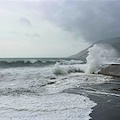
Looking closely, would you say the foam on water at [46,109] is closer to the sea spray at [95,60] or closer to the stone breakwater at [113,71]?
the stone breakwater at [113,71]

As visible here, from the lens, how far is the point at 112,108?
7.06 m

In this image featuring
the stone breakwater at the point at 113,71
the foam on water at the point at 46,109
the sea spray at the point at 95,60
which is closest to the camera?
the foam on water at the point at 46,109

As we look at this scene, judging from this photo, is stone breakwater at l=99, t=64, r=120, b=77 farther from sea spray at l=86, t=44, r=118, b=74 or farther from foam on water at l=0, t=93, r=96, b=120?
foam on water at l=0, t=93, r=96, b=120

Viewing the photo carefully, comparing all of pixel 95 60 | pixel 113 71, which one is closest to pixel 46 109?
pixel 113 71

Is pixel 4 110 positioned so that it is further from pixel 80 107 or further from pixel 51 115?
pixel 80 107

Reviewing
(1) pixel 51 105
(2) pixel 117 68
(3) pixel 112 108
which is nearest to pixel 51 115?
(1) pixel 51 105

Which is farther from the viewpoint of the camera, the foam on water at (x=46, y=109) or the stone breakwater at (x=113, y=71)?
the stone breakwater at (x=113, y=71)

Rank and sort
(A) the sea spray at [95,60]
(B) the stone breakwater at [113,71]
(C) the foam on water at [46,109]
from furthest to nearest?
(A) the sea spray at [95,60]
(B) the stone breakwater at [113,71]
(C) the foam on water at [46,109]

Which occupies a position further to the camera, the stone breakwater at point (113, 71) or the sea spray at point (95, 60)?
the sea spray at point (95, 60)

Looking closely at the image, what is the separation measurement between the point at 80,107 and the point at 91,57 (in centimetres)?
2113

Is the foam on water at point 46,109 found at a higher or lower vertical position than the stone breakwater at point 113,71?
lower

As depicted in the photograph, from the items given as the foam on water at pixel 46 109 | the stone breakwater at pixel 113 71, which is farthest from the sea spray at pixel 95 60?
the foam on water at pixel 46 109

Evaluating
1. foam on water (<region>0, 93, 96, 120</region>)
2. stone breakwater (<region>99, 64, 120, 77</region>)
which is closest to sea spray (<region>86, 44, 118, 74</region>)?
stone breakwater (<region>99, 64, 120, 77</region>)

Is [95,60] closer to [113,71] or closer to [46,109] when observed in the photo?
[113,71]
